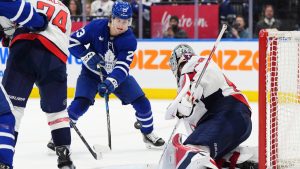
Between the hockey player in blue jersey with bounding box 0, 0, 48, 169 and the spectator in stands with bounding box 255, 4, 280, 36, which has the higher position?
the hockey player in blue jersey with bounding box 0, 0, 48, 169

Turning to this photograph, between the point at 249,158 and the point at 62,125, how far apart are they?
943 millimetres

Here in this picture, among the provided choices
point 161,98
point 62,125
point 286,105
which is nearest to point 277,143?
point 286,105

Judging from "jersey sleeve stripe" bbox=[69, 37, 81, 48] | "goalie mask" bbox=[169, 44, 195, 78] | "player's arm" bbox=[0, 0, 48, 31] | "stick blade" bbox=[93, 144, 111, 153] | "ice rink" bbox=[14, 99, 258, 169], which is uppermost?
"player's arm" bbox=[0, 0, 48, 31]

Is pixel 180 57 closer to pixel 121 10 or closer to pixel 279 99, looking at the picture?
pixel 279 99

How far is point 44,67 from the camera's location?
10.2 ft

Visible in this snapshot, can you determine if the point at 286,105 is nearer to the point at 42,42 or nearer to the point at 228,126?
the point at 228,126

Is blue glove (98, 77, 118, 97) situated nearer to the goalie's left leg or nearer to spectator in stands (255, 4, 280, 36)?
the goalie's left leg

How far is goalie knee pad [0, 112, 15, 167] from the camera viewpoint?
2.67 metres

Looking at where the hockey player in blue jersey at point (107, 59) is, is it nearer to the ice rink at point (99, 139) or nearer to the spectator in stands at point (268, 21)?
the ice rink at point (99, 139)

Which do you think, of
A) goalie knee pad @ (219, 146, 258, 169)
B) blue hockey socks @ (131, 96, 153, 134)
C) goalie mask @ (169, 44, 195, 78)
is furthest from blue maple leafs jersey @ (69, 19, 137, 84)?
goalie knee pad @ (219, 146, 258, 169)

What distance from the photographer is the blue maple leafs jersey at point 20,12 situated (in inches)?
111

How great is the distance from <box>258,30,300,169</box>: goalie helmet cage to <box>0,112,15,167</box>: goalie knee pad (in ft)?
3.60

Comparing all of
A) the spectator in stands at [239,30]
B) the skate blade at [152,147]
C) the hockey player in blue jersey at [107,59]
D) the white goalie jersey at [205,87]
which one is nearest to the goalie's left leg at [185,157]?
the white goalie jersey at [205,87]

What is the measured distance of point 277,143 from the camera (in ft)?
10.1
